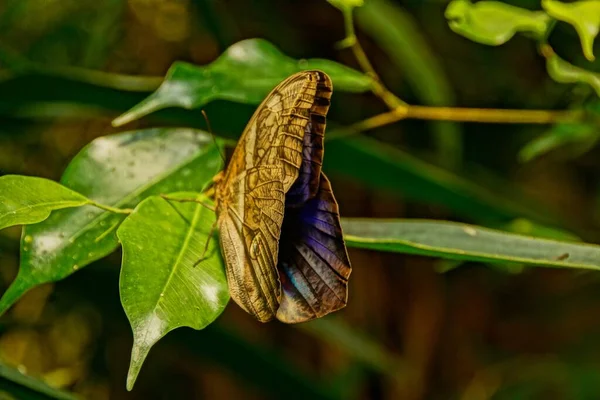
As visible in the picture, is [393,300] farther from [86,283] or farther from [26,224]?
[26,224]

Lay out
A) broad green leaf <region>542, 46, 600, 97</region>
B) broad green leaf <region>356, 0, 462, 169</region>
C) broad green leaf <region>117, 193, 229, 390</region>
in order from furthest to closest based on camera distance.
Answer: broad green leaf <region>356, 0, 462, 169</region> < broad green leaf <region>542, 46, 600, 97</region> < broad green leaf <region>117, 193, 229, 390</region>

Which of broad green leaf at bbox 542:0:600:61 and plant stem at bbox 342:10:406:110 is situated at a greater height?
broad green leaf at bbox 542:0:600:61

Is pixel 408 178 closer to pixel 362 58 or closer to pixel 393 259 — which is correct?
pixel 362 58

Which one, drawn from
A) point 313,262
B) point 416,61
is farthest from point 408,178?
point 313,262

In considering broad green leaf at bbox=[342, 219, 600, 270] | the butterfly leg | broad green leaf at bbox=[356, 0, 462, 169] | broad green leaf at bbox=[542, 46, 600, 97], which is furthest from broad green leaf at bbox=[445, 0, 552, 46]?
broad green leaf at bbox=[356, 0, 462, 169]

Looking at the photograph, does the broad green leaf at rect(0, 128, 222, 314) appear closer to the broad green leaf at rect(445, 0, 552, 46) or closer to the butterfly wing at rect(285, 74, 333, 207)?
the butterfly wing at rect(285, 74, 333, 207)

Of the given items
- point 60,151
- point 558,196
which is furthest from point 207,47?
point 558,196
